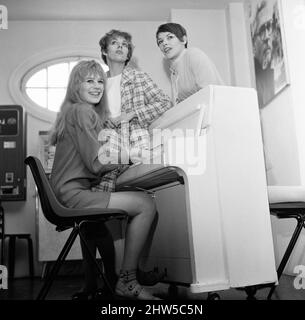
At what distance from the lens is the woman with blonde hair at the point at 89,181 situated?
5.14 ft

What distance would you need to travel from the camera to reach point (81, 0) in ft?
7.05

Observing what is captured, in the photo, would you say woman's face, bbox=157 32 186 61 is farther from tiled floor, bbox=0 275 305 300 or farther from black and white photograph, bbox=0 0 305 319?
tiled floor, bbox=0 275 305 300

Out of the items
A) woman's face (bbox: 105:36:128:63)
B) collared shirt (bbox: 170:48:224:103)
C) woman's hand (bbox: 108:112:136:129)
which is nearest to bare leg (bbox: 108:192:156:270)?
woman's hand (bbox: 108:112:136:129)

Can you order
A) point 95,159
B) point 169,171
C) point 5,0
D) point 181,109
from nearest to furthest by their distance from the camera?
point 95,159, point 169,171, point 181,109, point 5,0

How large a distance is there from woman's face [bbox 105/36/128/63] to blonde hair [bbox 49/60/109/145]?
397 millimetres

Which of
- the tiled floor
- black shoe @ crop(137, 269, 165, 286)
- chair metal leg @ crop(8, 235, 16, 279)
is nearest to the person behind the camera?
the tiled floor

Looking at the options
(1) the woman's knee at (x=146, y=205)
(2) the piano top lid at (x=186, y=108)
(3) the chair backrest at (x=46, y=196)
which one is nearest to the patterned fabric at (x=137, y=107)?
(2) the piano top lid at (x=186, y=108)

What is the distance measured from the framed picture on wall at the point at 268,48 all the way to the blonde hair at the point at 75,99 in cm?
101

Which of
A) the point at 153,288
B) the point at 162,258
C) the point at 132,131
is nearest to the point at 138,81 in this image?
the point at 132,131

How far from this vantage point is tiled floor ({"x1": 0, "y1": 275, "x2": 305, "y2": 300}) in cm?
168

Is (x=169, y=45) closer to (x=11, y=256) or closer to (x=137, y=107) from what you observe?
(x=137, y=107)

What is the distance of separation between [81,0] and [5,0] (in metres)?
0.39
